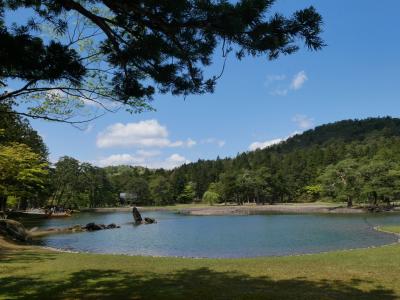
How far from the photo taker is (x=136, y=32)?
7000 millimetres

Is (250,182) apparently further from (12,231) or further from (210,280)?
(210,280)

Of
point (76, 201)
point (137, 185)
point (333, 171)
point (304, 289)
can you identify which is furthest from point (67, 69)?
point (137, 185)

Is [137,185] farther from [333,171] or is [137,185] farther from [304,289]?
[304,289]

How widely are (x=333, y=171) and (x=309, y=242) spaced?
48.4m

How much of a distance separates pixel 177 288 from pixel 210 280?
4.86ft

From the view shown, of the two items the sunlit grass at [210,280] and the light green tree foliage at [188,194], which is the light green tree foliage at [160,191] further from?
the sunlit grass at [210,280]

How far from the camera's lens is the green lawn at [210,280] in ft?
28.6

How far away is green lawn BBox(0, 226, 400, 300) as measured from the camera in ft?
28.6

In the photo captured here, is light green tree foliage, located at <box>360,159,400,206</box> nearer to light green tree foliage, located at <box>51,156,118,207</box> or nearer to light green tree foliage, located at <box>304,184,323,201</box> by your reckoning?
light green tree foliage, located at <box>304,184,323,201</box>

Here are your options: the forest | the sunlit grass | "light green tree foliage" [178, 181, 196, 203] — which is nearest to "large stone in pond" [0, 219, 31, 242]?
the sunlit grass

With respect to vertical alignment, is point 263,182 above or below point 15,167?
above

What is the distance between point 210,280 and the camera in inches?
422

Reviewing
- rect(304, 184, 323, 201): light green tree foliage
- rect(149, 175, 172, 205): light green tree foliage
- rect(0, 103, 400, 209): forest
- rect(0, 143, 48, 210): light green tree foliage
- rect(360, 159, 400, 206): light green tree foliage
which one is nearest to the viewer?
rect(0, 143, 48, 210): light green tree foliage

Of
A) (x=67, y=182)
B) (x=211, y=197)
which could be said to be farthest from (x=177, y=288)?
(x=211, y=197)
